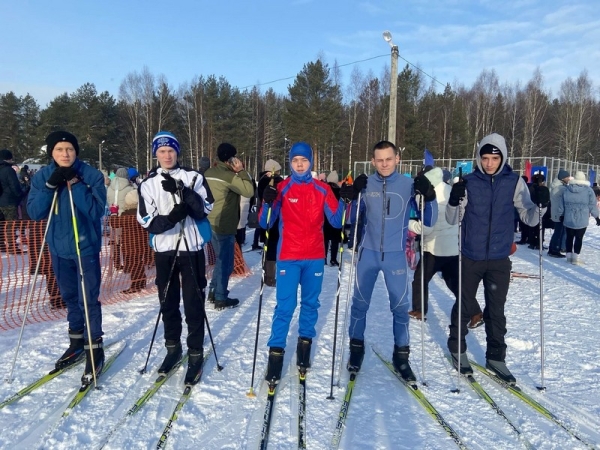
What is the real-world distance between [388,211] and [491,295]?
1.21 meters

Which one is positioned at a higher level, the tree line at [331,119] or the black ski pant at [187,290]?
the tree line at [331,119]

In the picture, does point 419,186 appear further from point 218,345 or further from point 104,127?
point 104,127

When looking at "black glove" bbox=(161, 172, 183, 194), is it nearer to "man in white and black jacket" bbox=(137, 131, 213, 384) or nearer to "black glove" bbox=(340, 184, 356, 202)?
"man in white and black jacket" bbox=(137, 131, 213, 384)

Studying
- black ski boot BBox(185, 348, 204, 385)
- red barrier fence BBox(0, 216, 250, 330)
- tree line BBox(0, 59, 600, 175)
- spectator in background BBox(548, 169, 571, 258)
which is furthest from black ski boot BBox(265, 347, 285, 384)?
tree line BBox(0, 59, 600, 175)

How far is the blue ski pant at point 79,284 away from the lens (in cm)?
361

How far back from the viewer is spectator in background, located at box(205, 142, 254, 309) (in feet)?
18.4

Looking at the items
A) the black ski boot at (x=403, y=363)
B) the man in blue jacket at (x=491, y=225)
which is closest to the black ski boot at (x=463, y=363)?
the man in blue jacket at (x=491, y=225)

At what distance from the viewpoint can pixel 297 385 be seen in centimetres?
351

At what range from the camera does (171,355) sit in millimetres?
3711

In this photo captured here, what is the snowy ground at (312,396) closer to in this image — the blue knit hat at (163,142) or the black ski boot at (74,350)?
the black ski boot at (74,350)

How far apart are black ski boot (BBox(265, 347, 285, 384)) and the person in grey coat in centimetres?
804

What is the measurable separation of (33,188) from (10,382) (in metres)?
1.61

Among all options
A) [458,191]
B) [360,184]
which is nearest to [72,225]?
[360,184]

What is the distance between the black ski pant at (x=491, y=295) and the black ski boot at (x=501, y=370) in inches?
1.5
